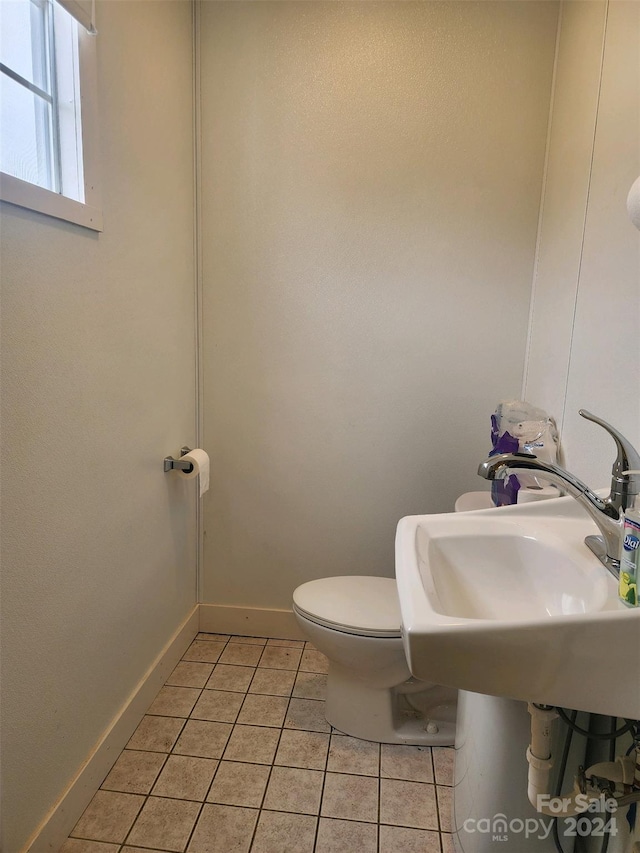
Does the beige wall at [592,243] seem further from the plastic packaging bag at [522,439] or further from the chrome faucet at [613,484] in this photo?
the chrome faucet at [613,484]

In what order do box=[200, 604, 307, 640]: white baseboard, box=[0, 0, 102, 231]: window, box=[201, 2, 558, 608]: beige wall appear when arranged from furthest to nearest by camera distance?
1. box=[200, 604, 307, 640]: white baseboard
2. box=[201, 2, 558, 608]: beige wall
3. box=[0, 0, 102, 231]: window

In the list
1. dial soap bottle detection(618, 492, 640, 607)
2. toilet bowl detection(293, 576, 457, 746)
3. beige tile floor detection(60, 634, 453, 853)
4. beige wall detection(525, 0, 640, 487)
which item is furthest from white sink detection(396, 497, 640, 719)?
beige tile floor detection(60, 634, 453, 853)

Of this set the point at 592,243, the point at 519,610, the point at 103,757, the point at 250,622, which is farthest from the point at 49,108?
the point at 250,622

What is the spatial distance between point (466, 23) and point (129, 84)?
1105 millimetres

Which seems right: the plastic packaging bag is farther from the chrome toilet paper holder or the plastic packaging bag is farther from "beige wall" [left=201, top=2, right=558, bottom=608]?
the chrome toilet paper holder

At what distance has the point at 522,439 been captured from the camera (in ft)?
5.46

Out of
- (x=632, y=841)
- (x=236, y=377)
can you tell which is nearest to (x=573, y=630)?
(x=632, y=841)

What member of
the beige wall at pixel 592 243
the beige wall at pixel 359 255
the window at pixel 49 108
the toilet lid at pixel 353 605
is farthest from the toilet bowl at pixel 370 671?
the window at pixel 49 108

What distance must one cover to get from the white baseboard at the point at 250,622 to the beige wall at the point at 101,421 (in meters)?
0.23

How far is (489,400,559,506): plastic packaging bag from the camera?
5.24ft

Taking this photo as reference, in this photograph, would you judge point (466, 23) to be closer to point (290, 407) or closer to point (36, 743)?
point (290, 407)

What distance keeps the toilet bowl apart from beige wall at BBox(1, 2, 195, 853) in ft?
1.81

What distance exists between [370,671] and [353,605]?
7.3 inches

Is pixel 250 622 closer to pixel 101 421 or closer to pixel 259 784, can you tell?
pixel 259 784
